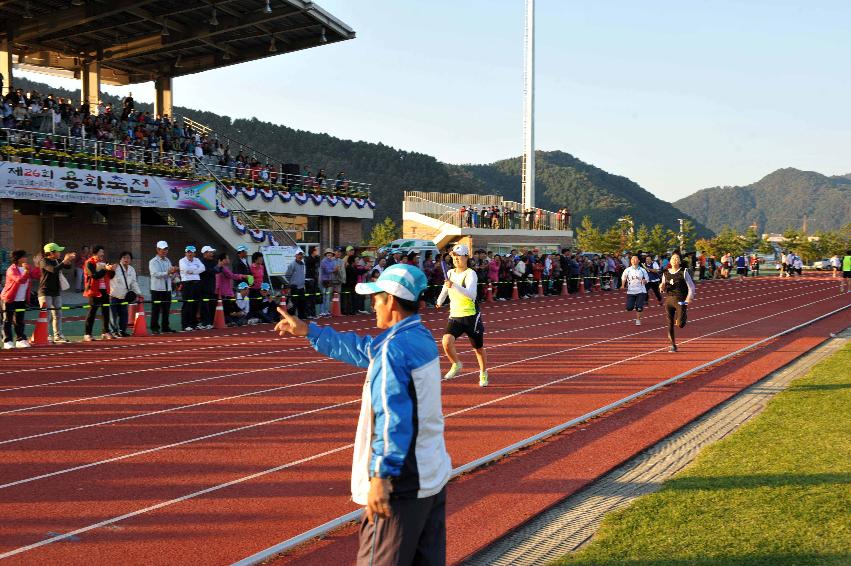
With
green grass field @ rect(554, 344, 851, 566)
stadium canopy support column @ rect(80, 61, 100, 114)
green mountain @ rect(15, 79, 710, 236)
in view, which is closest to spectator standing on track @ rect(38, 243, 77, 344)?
green grass field @ rect(554, 344, 851, 566)

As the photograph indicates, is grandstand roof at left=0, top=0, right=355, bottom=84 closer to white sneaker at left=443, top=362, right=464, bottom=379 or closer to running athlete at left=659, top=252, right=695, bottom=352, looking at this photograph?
running athlete at left=659, top=252, right=695, bottom=352

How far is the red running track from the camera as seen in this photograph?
5.81 m

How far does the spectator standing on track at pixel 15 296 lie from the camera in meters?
14.9

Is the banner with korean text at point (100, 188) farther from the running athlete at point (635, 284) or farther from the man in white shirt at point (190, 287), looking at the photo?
the running athlete at point (635, 284)

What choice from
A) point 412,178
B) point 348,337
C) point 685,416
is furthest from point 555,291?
point 412,178

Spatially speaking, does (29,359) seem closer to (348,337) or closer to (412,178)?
(348,337)

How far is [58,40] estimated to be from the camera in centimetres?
3406

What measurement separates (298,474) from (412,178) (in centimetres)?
11614

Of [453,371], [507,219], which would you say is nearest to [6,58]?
[453,371]

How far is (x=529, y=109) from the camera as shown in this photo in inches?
2061

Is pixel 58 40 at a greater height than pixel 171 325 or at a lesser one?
greater

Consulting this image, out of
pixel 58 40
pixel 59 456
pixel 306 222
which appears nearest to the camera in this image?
pixel 59 456

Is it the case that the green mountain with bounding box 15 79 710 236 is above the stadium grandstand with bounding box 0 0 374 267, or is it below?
above

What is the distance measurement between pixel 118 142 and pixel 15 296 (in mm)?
13777
